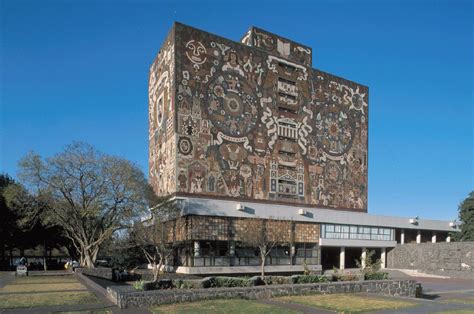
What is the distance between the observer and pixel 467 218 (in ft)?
169

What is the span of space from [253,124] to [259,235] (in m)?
13.4

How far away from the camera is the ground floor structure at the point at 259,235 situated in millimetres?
35438

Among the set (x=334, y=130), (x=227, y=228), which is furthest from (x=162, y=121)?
(x=334, y=130)

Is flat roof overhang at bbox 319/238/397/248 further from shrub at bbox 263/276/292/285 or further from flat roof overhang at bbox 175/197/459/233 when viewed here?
shrub at bbox 263/276/292/285

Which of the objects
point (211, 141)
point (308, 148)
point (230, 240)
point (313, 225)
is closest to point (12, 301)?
point (230, 240)

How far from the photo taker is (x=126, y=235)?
35188mm

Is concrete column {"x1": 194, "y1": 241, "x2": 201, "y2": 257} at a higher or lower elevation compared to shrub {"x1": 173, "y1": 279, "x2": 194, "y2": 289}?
lower

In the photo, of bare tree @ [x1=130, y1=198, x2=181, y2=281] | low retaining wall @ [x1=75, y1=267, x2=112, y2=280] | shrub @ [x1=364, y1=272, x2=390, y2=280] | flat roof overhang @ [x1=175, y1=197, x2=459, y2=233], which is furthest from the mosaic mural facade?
shrub @ [x1=364, y1=272, x2=390, y2=280]

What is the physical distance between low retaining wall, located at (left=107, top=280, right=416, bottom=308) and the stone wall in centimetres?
2379

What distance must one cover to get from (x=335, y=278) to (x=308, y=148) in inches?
1069

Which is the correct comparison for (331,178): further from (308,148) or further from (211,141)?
(211,141)

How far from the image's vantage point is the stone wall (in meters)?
39.6

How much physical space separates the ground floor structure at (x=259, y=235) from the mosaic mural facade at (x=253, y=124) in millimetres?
2499

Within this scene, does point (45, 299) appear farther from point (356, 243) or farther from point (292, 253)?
point (356, 243)
